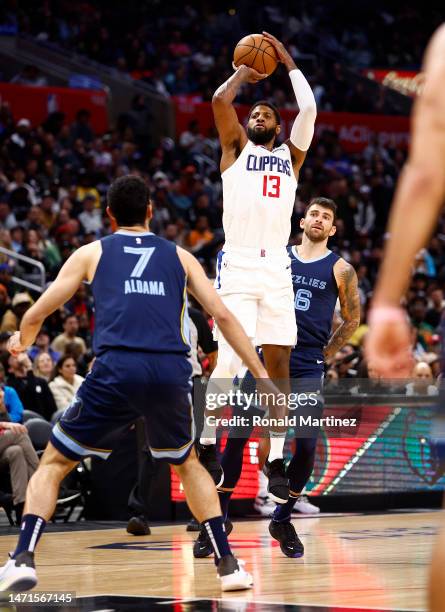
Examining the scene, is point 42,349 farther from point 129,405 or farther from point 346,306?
point 129,405

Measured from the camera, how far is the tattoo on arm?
8.45 metres

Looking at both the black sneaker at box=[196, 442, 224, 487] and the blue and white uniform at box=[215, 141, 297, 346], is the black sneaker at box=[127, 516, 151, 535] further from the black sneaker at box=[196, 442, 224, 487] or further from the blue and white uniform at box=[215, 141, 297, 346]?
the blue and white uniform at box=[215, 141, 297, 346]

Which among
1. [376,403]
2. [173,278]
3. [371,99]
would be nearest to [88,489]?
[376,403]

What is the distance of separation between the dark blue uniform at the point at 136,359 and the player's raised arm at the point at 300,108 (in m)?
2.34

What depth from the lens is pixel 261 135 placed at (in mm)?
7867

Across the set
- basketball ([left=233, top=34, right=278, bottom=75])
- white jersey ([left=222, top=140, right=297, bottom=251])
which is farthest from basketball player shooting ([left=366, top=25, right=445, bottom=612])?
basketball ([left=233, top=34, right=278, bottom=75])

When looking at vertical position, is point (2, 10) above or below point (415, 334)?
above

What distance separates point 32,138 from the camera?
745 inches

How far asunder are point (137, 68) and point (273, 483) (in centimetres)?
1913

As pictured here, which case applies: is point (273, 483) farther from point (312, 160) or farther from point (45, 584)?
point (312, 160)

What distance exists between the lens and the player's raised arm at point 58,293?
5688 mm

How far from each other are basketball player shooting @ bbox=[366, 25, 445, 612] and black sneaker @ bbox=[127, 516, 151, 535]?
7.27 m

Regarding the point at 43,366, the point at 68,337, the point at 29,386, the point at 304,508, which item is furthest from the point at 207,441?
the point at 68,337

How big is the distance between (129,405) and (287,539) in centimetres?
267
